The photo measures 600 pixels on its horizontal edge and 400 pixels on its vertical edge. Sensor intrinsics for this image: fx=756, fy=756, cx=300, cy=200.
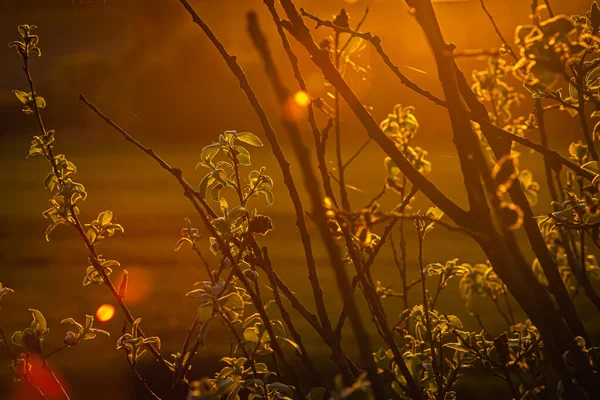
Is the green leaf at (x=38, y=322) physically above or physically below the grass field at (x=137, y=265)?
below

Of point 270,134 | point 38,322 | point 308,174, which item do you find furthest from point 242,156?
point 308,174

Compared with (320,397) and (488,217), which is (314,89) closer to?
(320,397)

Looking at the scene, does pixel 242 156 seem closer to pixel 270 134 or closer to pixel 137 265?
pixel 270 134

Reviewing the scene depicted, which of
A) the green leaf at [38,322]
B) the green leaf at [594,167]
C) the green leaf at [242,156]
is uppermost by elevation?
the green leaf at [242,156]

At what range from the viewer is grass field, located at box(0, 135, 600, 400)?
202 inches

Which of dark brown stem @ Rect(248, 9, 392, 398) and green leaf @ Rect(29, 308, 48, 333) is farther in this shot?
green leaf @ Rect(29, 308, 48, 333)

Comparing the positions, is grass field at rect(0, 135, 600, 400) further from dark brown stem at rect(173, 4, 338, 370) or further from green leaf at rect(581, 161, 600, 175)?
dark brown stem at rect(173, 4, 338, 370)

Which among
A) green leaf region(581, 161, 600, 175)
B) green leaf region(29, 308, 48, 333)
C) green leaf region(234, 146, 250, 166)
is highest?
green leaf region(234, 146, 250, 166)

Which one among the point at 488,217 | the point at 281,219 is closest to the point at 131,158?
the point at 281,219

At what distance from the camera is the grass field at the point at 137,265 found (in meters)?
5.13

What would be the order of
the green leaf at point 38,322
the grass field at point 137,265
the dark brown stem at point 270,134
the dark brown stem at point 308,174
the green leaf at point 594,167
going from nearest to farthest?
the dark brown stem at point 308,174, the dark brown stem at point 270,134, the green leaf at point 594,167, the green leaf at point 38,322, the grass field at point 137,265

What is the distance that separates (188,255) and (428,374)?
19.2 ft

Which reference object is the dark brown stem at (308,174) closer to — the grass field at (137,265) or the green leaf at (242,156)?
the green leaf at (242,156)

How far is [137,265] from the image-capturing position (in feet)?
24.2
